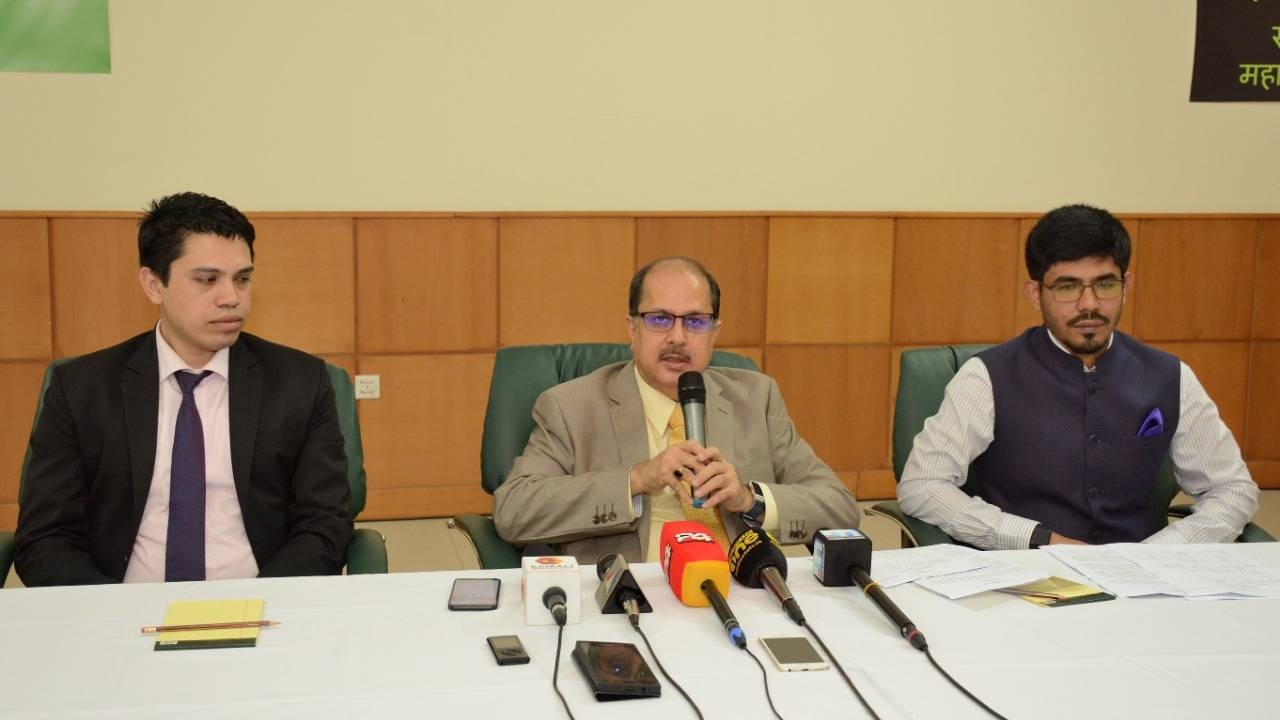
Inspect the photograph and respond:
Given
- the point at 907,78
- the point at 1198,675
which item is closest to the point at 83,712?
the point at 1198,675

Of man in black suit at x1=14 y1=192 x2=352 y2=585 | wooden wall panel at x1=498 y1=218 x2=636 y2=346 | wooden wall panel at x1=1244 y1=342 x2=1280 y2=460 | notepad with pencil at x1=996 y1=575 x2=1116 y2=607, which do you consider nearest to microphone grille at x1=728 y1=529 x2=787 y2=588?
notepad with pencil at x1=996 y1=575 x2=1116 y2=607

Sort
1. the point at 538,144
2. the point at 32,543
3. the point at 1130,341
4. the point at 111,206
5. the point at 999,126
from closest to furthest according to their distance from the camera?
the point at 32,543 < the point at 1130,341 < the point at 111,206 < the point at 538,144 < the point at 999,126

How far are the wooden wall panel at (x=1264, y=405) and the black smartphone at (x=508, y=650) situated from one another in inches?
197

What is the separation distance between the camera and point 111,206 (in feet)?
14.9

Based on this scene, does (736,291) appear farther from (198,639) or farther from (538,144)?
(198,639)

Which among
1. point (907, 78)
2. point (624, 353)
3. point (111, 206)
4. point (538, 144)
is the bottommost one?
point (624, 353)

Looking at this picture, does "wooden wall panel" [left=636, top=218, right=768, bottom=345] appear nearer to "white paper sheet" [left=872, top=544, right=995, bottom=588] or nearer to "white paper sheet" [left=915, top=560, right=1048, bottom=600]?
"white paper sheet" [left=872, top=544, right=995, bottom=588]

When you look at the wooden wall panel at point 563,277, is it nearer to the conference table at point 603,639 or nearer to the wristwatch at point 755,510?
the wristwatch at point 755,510

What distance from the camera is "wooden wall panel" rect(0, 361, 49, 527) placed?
14.8 ft

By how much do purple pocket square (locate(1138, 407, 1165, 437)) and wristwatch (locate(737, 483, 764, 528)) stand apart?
1022 millimetres

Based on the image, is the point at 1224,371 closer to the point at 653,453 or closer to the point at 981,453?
the point at 981,453

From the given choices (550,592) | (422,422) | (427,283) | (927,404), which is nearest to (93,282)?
(427,283)

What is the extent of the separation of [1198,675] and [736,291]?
3541mm

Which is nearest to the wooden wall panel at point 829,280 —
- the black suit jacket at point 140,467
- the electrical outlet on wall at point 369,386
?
the electrical outlet on wall at point 369,386
